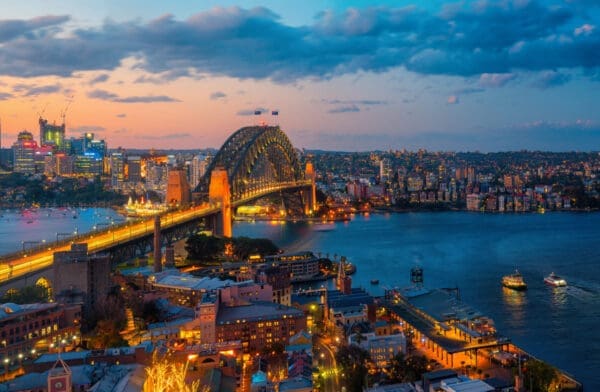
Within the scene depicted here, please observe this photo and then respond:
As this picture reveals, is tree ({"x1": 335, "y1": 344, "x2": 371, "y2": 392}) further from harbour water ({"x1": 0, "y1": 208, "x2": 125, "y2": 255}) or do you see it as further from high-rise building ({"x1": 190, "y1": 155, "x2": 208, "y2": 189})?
high-rise building ({"x1": 190, "y1": 155, "x2": 208, "y2": 189})

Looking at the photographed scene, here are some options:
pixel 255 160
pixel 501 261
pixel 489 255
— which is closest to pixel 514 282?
pixel 501 261

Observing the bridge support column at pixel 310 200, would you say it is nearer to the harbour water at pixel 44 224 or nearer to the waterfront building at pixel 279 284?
the harbour water at pixel 44 224

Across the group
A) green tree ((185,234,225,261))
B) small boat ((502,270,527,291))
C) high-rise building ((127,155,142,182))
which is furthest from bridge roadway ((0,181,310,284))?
high-rise building ((127,155,142,182))

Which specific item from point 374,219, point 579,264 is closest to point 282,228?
point 374,219

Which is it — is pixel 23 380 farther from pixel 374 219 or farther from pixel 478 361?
pixel 374 219

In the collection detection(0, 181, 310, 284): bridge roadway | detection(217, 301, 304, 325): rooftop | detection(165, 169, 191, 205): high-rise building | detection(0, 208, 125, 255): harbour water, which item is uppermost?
detection(165, 169, 191, 205): high-rise building
